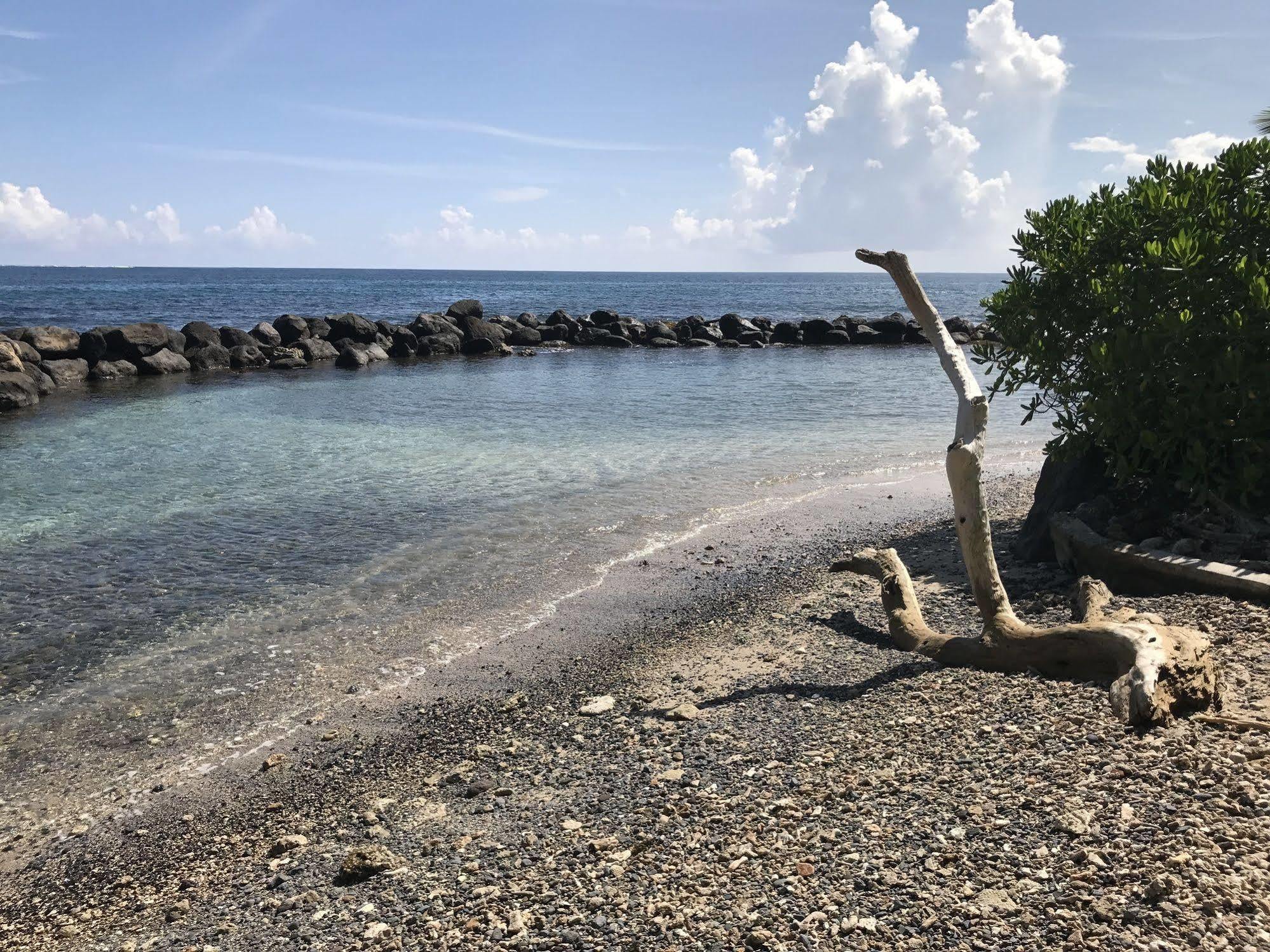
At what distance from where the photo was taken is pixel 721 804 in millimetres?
4426

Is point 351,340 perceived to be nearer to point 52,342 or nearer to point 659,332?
point 52,342

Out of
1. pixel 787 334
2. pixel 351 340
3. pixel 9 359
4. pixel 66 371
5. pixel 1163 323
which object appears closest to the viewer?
pixel 1163 323

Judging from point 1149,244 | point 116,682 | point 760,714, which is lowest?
point 116,682

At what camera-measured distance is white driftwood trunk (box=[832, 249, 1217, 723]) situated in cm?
441

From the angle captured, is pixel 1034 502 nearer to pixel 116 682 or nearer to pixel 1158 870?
pixel 1158 870

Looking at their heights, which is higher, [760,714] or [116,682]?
[760,714]

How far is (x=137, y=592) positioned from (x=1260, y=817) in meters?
9.26

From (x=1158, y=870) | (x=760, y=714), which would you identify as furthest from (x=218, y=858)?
(x=1158, y=870)

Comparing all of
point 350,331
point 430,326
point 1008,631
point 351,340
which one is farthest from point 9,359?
point 1008,631

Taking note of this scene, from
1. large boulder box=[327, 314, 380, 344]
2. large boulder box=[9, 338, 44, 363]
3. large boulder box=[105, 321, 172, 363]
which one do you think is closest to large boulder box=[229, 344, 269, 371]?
large boulder box=[105, 321, 172, 363]

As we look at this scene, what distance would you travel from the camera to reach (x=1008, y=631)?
5.61 metres

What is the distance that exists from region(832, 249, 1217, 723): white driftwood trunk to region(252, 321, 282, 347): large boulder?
107 feet

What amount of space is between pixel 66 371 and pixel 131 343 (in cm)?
281

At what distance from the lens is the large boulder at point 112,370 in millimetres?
28891
